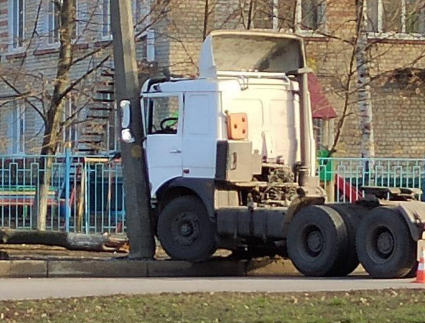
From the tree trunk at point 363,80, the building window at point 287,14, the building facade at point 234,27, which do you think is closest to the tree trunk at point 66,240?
the building facade at point 234,27

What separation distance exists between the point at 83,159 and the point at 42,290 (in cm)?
897

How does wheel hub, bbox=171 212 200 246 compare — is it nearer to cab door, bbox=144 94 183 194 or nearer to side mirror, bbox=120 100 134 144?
cab door, bbox=144 94 183 194

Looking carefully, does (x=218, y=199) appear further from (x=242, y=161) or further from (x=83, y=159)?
(x=83, y=159)

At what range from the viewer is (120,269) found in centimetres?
1762

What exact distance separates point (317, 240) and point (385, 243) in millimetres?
1045

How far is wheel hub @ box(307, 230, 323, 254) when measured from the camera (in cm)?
1675

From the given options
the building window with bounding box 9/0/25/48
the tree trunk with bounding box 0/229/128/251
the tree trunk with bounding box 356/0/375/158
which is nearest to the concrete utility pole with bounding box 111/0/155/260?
the tree trunk with bounding box 0/229/128/251

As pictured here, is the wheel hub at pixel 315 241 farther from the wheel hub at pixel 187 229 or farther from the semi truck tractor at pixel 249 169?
the wheel hub at pixel 187 229

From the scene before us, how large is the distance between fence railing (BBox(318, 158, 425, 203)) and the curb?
4.25 meters

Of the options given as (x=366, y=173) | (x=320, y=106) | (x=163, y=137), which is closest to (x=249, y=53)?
(x=163, y=137)

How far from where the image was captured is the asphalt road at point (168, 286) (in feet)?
44.9

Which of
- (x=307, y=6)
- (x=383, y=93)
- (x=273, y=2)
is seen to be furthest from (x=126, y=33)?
(x=383, y=93)

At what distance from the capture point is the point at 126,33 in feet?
60.5

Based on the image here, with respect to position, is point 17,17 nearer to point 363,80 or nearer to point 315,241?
point 363,80
